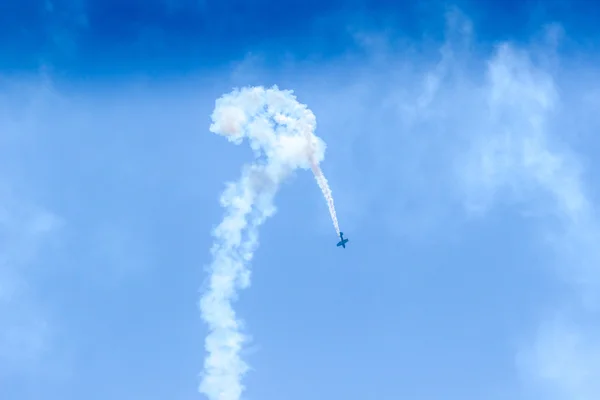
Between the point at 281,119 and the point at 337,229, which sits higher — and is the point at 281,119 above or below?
above

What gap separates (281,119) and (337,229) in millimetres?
17292

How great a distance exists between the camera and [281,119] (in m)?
76.7

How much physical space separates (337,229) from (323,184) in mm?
7857

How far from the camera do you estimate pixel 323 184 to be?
7731cm

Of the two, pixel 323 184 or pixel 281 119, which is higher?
pixel 281 119

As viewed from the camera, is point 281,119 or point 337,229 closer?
point 281,119

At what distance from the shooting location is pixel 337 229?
81688 millimetres

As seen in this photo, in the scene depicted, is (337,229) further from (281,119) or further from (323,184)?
(281,119)

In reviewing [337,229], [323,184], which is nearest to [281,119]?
[323,184]

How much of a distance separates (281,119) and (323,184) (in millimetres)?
10165
